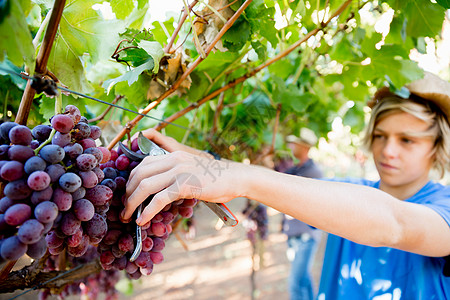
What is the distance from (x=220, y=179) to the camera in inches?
22.5

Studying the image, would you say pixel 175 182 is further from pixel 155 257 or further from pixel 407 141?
pixel 407 141

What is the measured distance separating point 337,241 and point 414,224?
2.68ft

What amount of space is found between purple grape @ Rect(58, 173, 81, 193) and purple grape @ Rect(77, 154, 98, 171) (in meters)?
0.02

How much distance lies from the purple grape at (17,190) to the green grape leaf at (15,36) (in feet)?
0.59

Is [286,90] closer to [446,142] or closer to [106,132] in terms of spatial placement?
[446,142]

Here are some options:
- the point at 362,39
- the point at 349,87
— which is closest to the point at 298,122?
the point at 349,87

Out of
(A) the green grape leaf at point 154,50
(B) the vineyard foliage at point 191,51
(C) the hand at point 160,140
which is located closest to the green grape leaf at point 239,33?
(B) the vineyard foliage at point 191,51

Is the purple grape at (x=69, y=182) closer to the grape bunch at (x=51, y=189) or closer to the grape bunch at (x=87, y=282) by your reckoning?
the grape bunch at (x=51, y=189)

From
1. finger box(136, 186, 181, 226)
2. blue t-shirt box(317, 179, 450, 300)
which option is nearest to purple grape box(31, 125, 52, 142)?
finger box(136, 186, 181, 226)

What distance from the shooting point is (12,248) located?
0.40 meters

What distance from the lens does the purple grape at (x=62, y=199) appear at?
452 millimetres

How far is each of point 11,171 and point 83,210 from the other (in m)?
0.12

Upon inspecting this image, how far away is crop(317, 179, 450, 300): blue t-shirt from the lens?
102cm

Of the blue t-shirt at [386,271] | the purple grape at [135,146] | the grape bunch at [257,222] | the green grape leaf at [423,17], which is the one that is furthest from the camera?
the grape bunch at [257,222]
